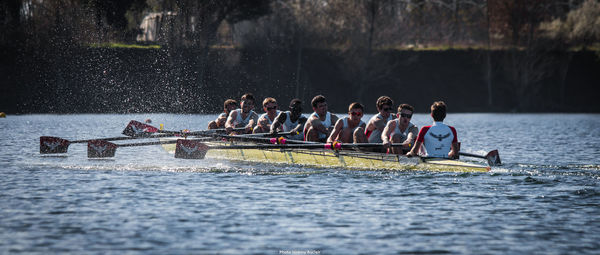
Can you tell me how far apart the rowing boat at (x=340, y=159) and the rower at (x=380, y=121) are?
580 mm

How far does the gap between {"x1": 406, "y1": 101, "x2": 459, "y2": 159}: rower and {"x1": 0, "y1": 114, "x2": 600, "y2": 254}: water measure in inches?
23.7

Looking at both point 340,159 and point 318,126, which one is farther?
point 318,126

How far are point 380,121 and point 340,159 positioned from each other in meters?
1.23

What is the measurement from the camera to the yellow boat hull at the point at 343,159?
14969 mm


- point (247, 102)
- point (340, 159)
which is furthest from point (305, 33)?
point (340, 159)

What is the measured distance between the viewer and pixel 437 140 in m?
15.3

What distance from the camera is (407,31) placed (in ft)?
215

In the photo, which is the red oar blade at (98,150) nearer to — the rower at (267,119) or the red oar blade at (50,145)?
the red oar blade at (50,145)

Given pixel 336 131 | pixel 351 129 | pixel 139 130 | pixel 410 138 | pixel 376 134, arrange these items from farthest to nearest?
pixel 139 130, pixel 351 129, pixel 336 131, pixel 376 134, pixel 410 138

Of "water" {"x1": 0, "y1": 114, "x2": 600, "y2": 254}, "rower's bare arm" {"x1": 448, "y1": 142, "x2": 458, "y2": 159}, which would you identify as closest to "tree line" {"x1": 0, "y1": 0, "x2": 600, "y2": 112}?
"water" {"x1": 0, "y1": 114, "x2": 600, "y2": 254}

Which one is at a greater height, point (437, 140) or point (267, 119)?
point (267, 119)

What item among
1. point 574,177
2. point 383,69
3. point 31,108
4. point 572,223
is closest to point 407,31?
point 383,69

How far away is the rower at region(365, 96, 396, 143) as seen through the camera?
17.0 metres

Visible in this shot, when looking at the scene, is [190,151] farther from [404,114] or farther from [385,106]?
[404,114]
